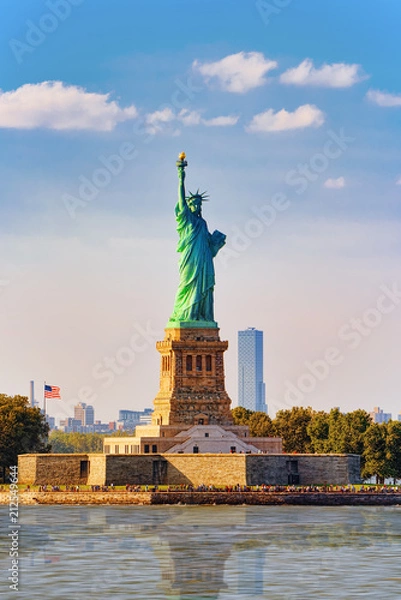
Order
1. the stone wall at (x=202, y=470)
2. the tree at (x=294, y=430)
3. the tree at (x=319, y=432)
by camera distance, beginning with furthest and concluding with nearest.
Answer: the tree at (x=294, y=430), the tree at (x=319, y=432), the stone wall at (x=202, y=470)

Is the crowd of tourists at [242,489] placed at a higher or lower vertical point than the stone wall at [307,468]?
lower

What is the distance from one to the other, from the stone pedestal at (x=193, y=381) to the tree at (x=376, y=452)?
47.4ft

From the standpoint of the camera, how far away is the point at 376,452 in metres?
125

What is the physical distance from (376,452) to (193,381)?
19.0 metres

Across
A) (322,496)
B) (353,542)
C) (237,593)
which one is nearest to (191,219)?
(322,496)

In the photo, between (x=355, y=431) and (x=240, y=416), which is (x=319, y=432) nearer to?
(x=355, y=431)

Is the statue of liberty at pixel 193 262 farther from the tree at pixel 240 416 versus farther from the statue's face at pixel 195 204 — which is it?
the tree at pixel 240 416

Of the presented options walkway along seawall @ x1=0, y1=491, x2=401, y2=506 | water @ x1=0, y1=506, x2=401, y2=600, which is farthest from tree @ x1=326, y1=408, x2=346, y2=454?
water @ x1=0, y1=506, x2=401, y2=600

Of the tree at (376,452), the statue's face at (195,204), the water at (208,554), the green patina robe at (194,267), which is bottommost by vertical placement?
the water at (208,554)

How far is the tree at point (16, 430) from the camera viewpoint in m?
124

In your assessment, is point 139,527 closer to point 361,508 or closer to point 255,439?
point 361,508

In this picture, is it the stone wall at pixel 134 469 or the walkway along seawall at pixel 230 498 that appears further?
the stone wall at pixel 134 469

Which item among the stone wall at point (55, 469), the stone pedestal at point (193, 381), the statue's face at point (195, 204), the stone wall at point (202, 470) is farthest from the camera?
the statue's face at point (195, 204)

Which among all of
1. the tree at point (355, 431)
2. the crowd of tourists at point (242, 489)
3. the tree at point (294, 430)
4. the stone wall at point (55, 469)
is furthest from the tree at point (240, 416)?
the crowd of tourists at point (242, 489)
